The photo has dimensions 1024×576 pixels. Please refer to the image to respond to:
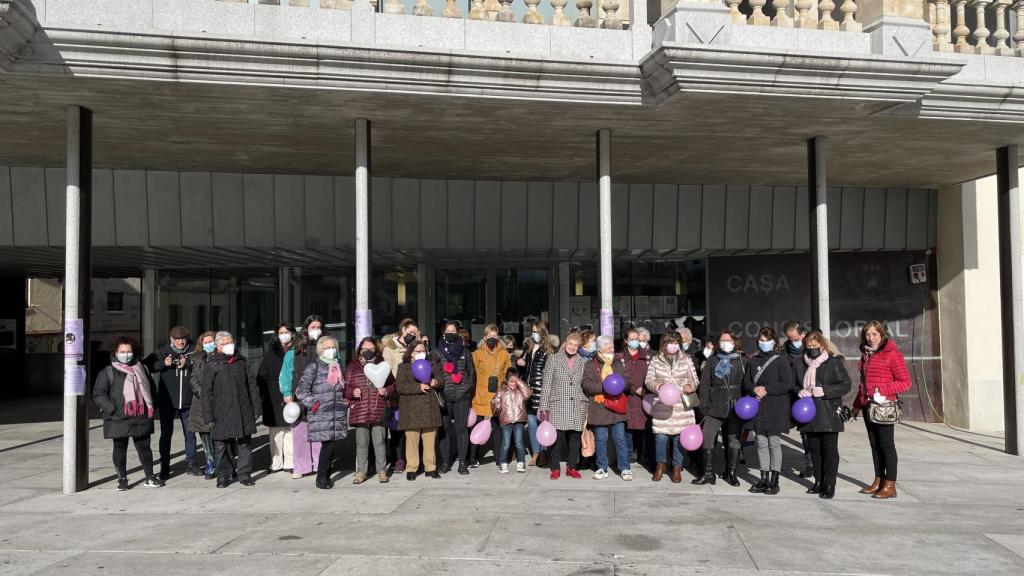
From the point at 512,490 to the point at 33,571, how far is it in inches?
172

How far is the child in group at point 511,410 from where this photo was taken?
9.49m

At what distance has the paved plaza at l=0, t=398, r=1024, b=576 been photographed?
19.5ft

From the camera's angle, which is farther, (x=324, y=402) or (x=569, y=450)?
(x=569, y=450)

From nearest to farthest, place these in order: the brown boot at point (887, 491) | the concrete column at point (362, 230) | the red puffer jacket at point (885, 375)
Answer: the red puffer jacket at point (885, 375) → the brown boot at point (887, 491) → the concrete column at point (362, 230)

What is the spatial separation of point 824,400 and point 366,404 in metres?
4.80

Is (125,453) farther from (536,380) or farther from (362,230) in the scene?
(536,380)

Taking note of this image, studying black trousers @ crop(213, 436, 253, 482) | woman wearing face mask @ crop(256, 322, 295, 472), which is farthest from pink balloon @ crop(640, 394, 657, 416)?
black trousers @ crop(213, 436, 253, 482)

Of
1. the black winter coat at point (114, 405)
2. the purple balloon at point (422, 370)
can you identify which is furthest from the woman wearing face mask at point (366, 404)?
the black winter coat at point (114, 405)

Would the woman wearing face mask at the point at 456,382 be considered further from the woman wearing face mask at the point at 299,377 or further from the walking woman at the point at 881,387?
the walking woman at the point at 881,387

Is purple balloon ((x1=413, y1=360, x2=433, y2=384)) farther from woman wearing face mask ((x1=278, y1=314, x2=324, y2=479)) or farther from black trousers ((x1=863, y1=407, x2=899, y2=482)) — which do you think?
black trousers ((x1=863, y1=407, x2=899, y2=482))

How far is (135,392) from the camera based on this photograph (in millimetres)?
8680

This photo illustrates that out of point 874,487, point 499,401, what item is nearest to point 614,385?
point 499,401

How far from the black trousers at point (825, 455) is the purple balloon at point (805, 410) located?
28 centimetres

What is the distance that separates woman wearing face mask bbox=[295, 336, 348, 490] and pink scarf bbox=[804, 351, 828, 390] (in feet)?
16.0
